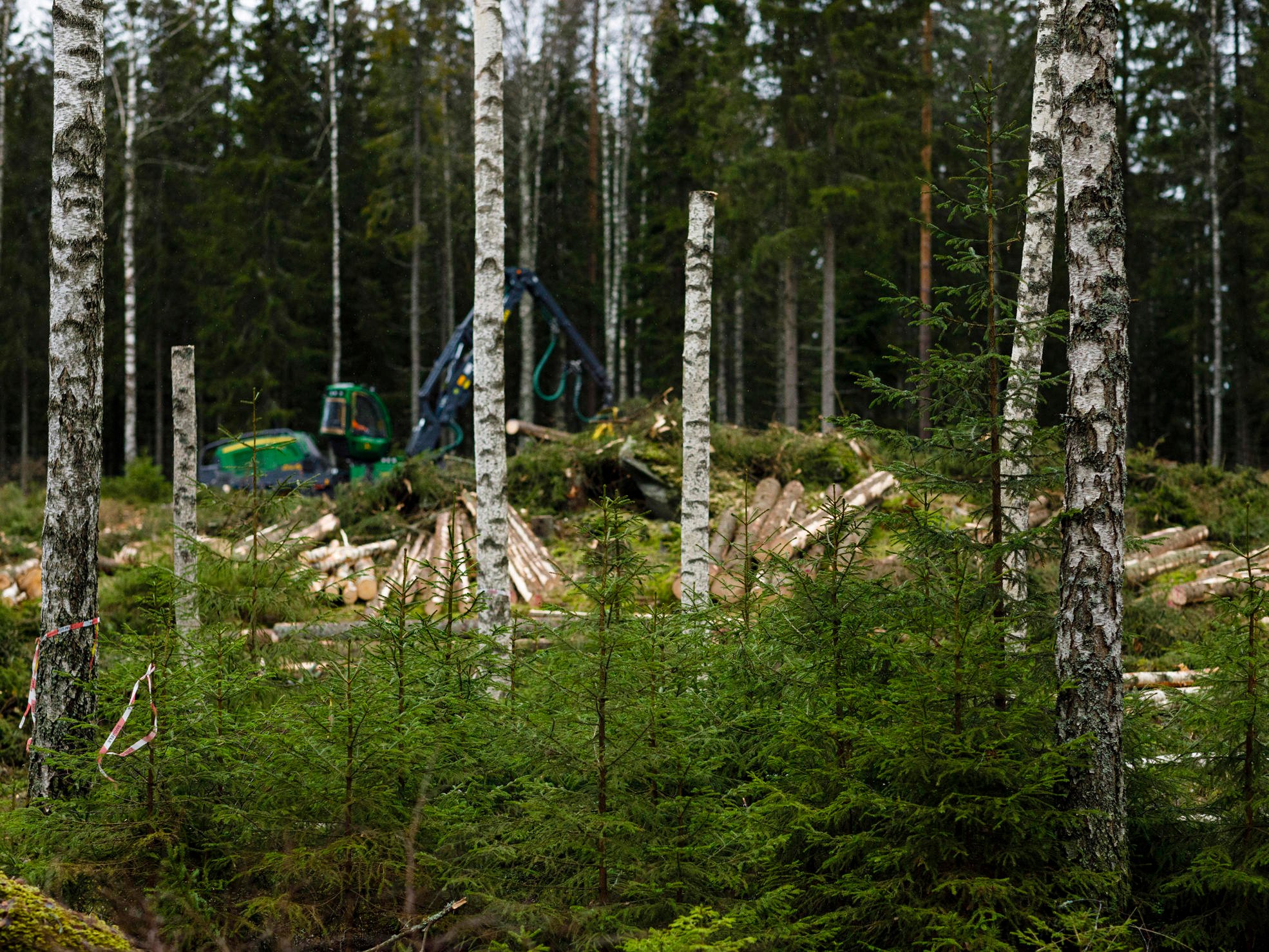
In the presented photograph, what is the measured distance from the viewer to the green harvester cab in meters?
19.1

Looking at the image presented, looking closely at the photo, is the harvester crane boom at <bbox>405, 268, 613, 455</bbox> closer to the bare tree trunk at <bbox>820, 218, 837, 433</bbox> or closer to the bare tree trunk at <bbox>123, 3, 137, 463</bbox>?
the bare tree trunk at <bbox>820, 218, 837, 433</bbox>

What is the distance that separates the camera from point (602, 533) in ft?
16.4

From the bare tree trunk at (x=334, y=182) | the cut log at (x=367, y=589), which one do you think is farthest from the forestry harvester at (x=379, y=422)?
the bare tree trunk at (x=334, y=182)

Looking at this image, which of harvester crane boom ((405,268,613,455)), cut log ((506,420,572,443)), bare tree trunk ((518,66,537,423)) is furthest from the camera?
bare tree trunk ((518,66,537,423))

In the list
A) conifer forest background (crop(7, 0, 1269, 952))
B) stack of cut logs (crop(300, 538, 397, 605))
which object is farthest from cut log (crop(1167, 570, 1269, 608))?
stack of cut logs (crop(300, 538, 397, 605))

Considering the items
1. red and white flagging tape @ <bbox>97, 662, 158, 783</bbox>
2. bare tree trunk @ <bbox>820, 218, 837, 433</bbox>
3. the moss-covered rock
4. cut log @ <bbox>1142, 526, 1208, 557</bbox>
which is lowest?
the moss-covered rock

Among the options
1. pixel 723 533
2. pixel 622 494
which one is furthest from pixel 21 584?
pixel 723 533

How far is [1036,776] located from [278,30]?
1207 inches

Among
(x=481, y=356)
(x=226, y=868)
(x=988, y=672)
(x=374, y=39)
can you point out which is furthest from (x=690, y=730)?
(x=374, y=39)

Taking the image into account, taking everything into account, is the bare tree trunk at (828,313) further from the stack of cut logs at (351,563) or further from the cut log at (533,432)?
the stack of cut logs at (351,563)

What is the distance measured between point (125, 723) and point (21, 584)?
872 cm

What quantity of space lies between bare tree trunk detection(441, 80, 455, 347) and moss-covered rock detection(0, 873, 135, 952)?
22632 mm

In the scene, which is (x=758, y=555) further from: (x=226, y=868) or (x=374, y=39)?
(x=374, y=39)

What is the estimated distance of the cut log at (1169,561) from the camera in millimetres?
11773
